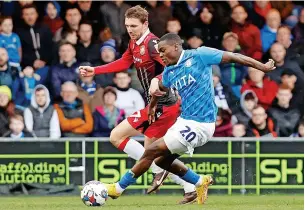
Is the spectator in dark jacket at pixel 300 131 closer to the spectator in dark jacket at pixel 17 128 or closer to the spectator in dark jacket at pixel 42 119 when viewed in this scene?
the spectator in dark jacket at pixel 42 119

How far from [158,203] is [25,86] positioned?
16.5 feet

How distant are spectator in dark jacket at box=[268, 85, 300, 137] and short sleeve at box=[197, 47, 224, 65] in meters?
5.94

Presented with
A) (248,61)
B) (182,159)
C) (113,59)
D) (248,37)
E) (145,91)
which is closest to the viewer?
(248,61)

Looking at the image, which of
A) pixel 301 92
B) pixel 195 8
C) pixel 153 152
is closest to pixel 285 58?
pixel 301 92

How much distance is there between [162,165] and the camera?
12.8 m

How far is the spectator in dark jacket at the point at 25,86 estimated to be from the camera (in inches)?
692

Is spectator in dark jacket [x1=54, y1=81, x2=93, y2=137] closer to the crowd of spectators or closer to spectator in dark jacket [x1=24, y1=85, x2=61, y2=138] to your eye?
the crowd of spectators

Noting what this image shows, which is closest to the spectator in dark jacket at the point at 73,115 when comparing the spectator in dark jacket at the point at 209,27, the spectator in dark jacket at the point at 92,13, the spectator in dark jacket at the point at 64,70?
the spectator in dark jacket at the point at 64,70

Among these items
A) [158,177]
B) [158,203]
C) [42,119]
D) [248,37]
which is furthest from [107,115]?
[158,203]

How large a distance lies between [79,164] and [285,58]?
4622 mm

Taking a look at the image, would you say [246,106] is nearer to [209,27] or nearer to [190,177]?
[209,27]

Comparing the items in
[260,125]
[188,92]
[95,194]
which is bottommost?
[95,194]

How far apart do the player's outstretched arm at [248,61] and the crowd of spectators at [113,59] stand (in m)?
5.44

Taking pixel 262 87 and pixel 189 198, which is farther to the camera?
pixel 262 87
